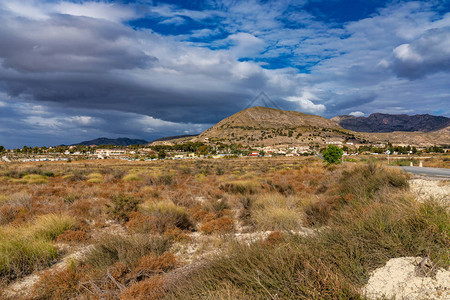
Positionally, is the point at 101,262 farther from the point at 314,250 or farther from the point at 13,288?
the point at 314,250

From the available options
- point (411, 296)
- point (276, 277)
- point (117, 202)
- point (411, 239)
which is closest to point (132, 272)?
point (276, 277)

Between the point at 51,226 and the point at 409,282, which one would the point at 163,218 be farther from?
the point at 409,282

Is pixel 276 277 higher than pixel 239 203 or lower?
higher

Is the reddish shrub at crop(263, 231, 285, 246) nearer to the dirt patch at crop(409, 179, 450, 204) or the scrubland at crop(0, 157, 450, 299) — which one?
the scrubland at crop(0, 157, 450, 299)

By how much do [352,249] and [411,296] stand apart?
3.04 feet

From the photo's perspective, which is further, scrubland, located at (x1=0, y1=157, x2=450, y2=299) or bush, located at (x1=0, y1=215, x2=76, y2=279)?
bush, located at (x1=0, y1=215, x2=76, y2=279)

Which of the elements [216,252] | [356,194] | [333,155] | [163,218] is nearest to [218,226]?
[163,218]

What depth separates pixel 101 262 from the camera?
18.0 feet

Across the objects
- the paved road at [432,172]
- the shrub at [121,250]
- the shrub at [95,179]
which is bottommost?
the paved road at [432,172]

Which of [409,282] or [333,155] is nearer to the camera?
[409,282]

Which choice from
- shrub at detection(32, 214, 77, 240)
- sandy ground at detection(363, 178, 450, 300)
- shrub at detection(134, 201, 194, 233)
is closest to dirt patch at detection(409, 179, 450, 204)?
sandy ground at detection(363, 178, 450, 300)

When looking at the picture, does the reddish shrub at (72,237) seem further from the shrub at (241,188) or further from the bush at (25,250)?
the shrub at (241,188)

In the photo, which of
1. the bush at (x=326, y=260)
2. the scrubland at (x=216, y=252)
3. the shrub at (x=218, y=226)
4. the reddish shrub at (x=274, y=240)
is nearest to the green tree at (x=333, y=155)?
the scrubland at (x=216, y=252)

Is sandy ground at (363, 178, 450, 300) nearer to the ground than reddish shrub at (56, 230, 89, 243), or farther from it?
farther from it
